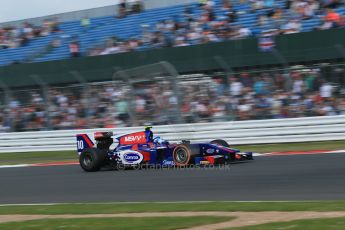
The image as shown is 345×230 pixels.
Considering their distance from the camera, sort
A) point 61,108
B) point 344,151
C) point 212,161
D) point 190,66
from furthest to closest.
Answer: point 61,108
point 190,66
point 344,151
point 212,161

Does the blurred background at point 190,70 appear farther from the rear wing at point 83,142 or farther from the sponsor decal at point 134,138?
the sponsor decal at point 134,138

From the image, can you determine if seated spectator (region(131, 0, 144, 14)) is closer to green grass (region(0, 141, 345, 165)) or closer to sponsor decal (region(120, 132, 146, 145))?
green grass (region(0, 141, 345, 165))

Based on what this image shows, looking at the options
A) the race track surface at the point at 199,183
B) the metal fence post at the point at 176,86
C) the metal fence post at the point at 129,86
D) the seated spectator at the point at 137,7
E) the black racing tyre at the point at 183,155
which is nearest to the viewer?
the race track surface at the point at 199,183

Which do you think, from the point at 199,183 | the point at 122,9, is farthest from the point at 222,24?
the point at 199,183

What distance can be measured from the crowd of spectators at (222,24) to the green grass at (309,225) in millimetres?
10579

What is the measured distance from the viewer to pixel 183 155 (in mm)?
11352

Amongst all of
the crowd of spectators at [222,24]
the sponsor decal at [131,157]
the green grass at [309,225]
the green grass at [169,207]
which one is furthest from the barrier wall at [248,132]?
the green grass at [309,225]

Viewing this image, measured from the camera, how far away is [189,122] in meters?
16.3

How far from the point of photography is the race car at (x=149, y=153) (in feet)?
37.0

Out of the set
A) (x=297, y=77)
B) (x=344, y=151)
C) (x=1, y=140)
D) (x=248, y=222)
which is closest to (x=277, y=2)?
(x=297, y=77)

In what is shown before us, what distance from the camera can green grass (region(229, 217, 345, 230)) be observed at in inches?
213

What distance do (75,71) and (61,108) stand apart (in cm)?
129

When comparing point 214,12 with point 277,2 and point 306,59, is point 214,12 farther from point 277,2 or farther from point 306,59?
point 306,59

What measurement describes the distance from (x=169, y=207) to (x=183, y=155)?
3907 millimetres
